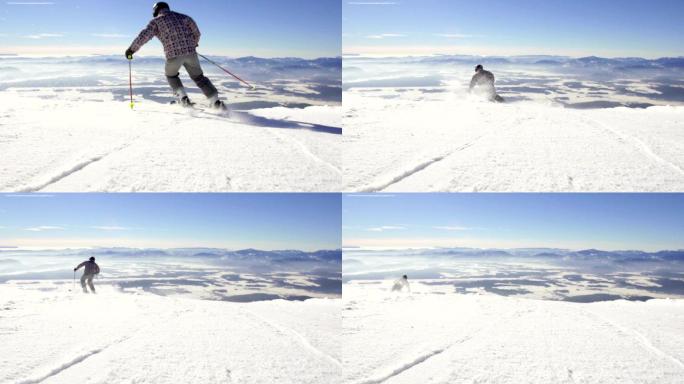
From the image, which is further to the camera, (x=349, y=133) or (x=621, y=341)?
(x=349, y=133)

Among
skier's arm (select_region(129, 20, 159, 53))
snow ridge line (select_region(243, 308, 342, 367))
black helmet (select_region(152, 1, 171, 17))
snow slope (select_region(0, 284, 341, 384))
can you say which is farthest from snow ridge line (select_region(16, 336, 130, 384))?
black helmet (select_region(152, 1, 171, 17))

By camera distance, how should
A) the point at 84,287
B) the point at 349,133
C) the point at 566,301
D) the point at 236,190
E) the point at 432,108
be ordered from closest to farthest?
the point at 236,190, the point at 349,133, the point at 566,301, the point at 432,108, the point at 84,287

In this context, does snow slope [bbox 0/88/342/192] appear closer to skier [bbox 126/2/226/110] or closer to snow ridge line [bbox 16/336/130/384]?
skier [bbox 126/2/226/110]

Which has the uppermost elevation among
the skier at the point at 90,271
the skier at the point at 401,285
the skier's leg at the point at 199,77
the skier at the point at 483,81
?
the skier at the point at 483,81

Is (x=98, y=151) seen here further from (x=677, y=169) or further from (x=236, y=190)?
(x=677, y=169)

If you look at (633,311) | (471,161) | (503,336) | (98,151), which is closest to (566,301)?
(633,311)

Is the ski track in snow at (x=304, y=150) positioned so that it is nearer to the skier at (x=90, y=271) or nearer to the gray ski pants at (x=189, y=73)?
the gray ski pants at (x=189, y=73)

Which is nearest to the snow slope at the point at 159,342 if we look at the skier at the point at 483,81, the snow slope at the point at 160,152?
the snow slope at the point at 160,152
